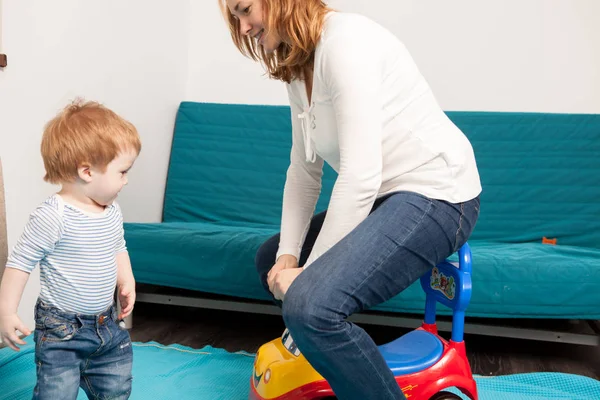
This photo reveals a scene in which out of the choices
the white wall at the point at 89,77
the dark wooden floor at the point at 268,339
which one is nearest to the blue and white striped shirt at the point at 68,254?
the white wall at the point at 89,77

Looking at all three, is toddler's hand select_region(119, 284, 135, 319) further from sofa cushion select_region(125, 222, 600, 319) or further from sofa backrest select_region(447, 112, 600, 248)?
sofa backrest select_region(447, 112, 600, 248)

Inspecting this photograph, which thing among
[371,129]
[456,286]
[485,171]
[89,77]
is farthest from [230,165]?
[371,129]

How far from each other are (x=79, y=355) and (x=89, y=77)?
4.45ft

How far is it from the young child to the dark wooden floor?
0.97m

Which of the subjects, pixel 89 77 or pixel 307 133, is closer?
pixel 307 133

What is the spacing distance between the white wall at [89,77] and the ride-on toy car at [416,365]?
40.7 inches

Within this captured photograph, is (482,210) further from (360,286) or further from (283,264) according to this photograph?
(360,286)

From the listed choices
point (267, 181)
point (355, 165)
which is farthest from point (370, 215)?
point (267, 181)

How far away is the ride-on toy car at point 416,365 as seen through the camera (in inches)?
51.0

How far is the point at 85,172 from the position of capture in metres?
1.16

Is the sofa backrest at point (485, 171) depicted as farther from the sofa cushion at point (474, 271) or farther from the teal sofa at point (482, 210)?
the sofa cushion at point (474, 271)

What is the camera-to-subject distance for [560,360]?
2.14 metres

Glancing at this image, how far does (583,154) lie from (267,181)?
1355 millimetres

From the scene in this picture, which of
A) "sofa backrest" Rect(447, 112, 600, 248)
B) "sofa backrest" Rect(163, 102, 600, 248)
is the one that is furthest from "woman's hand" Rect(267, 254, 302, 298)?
"sofa backrest" Rect(447, 112, 600, 248)
